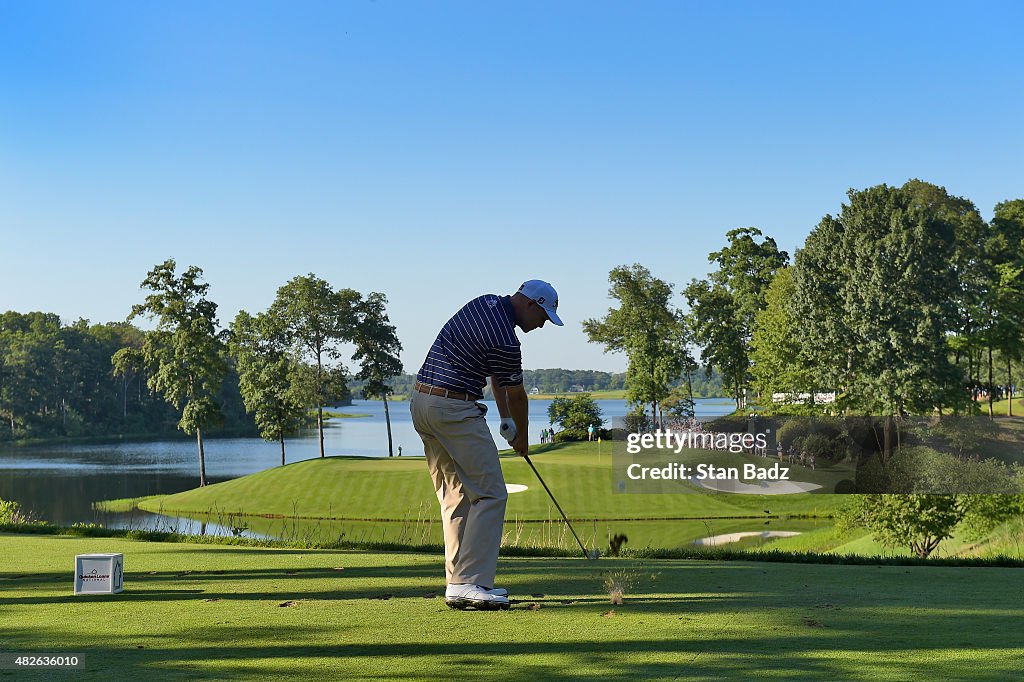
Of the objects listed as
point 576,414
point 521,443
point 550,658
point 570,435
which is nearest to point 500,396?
point 521,443

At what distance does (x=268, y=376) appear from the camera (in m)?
65.7

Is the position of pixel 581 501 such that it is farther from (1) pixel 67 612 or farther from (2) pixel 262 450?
(2) pixel 262 450

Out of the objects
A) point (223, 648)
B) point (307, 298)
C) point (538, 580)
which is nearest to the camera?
point (223, 648)

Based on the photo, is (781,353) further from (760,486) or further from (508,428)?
(508,428)

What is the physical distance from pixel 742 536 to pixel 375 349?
40644mm

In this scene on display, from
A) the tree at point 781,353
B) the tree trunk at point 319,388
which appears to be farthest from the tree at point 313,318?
the tree at point 781,353

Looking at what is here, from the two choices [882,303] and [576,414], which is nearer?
[882,303]

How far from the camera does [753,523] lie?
3953 centimetres

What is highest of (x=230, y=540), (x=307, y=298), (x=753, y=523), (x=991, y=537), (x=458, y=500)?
(x=307, y=298)

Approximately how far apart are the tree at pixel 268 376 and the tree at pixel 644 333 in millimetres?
23453

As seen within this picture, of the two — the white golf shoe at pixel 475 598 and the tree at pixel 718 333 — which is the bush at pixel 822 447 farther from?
the white golf shoe at pixel 475 598

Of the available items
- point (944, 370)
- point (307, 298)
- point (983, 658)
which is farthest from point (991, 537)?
point (307, 298)

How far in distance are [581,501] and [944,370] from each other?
22.2m

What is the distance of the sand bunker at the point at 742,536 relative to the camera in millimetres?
33781
